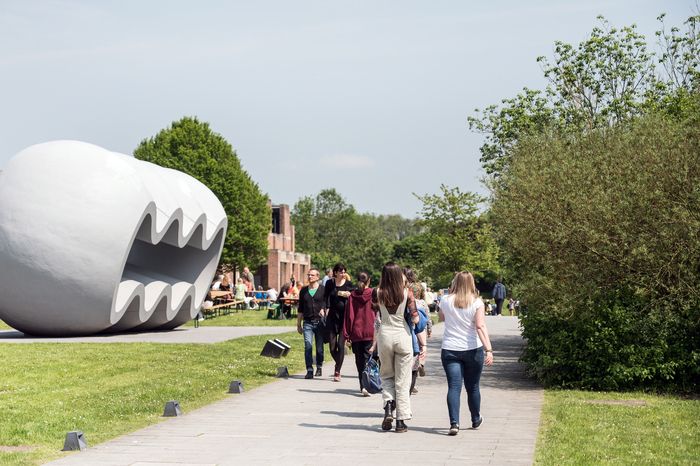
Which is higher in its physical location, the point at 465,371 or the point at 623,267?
the point at 623,267

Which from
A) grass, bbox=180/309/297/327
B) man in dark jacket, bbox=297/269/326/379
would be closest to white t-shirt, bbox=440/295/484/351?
man in dark jacket, bbox=297/269/326/379

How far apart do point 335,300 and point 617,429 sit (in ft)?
19.6

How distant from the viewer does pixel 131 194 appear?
2556cm

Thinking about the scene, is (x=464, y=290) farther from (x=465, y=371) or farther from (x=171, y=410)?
(x=171, y=410)

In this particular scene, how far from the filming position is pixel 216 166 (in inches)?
2309

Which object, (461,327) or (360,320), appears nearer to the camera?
(461,327)

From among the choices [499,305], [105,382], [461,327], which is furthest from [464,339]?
[499,305]

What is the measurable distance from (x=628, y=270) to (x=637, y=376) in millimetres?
1524

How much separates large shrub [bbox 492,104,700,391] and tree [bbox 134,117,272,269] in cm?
4391

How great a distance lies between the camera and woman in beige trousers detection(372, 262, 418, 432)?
11141mm

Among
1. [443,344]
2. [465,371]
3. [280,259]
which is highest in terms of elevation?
[280,259]

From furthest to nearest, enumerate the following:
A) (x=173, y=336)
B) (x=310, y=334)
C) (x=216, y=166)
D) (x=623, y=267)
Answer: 1. (x=216, y=166)
2. (x=173, y=336)
3. (x=310, y=334)
4. (x=623, y=267)

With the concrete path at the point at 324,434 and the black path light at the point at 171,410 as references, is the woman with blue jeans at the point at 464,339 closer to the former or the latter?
the concrete path at the point at 324,434

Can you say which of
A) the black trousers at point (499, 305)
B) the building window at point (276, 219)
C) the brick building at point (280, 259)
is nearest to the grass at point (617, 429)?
the black trousers at point (499, 305)
